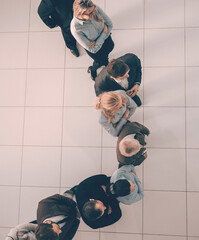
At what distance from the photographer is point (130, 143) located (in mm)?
2293

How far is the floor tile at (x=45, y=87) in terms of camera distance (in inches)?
135

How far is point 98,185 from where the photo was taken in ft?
8.70

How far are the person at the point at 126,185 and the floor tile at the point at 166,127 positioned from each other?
0.76 metres

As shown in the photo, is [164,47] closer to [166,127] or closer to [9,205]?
[166,127]

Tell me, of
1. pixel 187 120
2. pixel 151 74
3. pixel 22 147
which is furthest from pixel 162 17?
pixel 22 147

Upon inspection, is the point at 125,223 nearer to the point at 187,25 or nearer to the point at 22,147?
the point at 22,147

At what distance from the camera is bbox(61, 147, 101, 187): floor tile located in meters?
3.30

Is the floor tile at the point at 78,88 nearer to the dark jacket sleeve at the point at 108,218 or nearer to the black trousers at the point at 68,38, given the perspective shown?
the black trousers at the point at 68,38

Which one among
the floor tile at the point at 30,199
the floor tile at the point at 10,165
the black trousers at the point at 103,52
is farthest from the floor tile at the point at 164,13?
the floor tile at the point at 30,199

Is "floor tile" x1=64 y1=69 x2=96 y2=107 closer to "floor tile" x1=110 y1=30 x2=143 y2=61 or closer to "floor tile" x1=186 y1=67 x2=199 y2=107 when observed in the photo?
"floor tile" x1=110 y1=30 x2=143 y2=61

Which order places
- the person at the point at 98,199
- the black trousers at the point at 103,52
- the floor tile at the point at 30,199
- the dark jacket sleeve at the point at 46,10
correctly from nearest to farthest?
1. the person at the point at 98,199
2. the dark jacket sleeve at the point at 46,10
3. the black trousers at the point at 103,52
4. the floor tile at the point at 30,199

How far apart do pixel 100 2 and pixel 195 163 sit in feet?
8.68

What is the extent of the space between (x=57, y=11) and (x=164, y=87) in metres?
1.70

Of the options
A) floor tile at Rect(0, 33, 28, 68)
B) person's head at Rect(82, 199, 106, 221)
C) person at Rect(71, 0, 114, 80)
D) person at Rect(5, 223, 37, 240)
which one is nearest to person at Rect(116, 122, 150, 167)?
person's head at Rect(82, 199, 106, 221)
